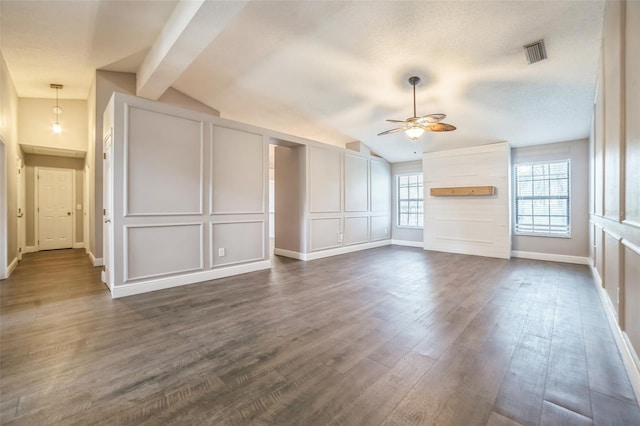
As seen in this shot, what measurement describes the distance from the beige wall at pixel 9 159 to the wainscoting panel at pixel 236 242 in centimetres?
303

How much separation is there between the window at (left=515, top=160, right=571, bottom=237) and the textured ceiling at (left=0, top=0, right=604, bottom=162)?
2.12 feet

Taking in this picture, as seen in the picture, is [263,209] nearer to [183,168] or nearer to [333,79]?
[183,168]

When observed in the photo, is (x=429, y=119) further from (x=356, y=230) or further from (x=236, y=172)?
(x=356, y=230)

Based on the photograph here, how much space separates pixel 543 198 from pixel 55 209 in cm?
1174

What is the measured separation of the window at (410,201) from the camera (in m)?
7.75

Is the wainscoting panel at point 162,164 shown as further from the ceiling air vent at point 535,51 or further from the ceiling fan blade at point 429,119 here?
the ceiling air vent at point 535,51

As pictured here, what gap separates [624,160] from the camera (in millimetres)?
1973

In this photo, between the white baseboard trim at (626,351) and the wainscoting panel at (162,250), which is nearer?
the white baseboard trim at (626,351)

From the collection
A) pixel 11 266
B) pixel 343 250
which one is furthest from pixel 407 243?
pixel 11 266

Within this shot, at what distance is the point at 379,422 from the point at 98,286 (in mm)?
4204

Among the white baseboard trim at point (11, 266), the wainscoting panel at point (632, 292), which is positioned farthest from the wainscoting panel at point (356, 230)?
the white baseboard trim at point (11, 266)

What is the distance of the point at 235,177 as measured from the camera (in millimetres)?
4531

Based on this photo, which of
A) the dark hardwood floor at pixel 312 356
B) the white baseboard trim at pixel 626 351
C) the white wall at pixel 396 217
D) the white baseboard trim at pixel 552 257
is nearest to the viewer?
the dark hardwood floor at pixel 312 356

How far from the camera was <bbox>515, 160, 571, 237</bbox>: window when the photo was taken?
5.62 m
